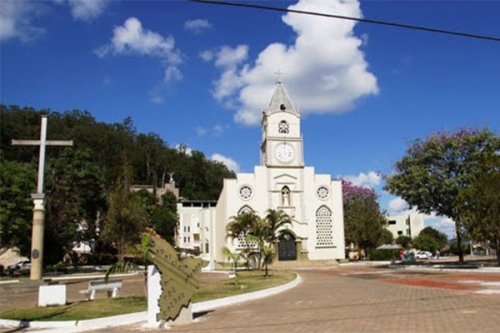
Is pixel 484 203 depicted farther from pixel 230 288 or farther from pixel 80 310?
pixel 80 310

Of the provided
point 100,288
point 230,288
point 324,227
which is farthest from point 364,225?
A: point 100,288

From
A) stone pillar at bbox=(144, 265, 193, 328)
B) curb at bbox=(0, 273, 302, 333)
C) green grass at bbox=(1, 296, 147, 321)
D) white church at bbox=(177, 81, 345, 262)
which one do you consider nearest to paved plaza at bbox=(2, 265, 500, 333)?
stone pillar at bbox=(144, 265, 193, 328)

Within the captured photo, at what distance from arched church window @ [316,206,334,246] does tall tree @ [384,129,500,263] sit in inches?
691

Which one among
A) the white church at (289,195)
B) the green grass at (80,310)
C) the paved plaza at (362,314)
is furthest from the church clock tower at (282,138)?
the green grass at (80,310)

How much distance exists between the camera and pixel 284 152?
165 ft

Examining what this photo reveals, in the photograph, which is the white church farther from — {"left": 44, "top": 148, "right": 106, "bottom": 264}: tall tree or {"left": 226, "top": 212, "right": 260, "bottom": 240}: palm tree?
{"left": 44, "top": 148, "right": 106, "bottom": 264}: tall tree

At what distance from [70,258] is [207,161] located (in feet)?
193

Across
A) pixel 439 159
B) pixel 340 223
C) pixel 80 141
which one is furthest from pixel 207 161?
pixel 439 159

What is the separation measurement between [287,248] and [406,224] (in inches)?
2529

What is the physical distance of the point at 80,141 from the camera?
Result: 75.4 m

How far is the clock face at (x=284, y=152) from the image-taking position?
50.2m

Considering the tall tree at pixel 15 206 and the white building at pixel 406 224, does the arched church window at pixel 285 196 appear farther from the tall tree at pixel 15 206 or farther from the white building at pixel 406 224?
the white building at pixel 406 224

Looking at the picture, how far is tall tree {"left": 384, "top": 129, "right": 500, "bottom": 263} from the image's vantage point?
30.8 metres

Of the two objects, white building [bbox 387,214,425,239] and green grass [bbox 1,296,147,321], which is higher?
white building [bbox 387,214,425,239]
